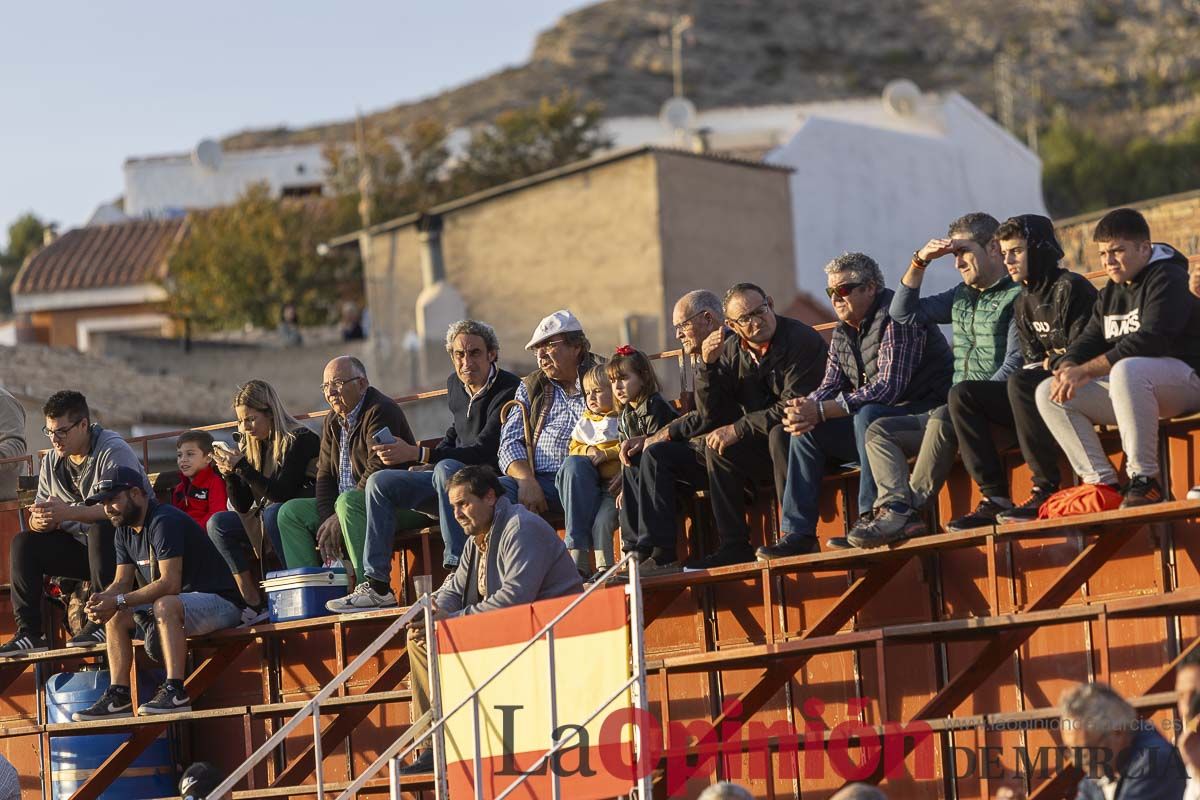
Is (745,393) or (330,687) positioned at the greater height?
(745,393)

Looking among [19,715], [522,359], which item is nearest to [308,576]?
[19,715]

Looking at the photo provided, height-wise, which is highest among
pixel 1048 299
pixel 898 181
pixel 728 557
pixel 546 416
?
pixel 898 181

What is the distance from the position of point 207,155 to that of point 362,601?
44.6 metres

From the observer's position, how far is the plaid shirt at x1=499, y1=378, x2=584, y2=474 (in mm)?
12219

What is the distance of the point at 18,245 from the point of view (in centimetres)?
7219

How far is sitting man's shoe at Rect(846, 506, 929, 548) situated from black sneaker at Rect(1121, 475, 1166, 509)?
45.4 inches

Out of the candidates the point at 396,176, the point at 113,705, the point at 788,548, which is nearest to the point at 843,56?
the point at 396,176

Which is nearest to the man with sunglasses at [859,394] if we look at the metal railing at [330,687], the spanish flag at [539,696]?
the spanish flag at [539,696]

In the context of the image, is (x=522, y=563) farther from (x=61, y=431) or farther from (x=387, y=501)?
(x=61, y=431)

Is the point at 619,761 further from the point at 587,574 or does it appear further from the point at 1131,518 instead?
the point at 1131,518

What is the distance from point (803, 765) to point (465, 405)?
3.11 metres

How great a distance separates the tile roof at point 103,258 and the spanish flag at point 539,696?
38.0 meters

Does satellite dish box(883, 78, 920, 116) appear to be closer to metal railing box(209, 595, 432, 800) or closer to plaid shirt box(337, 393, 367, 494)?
plaid shirt box(337, 393, 367, 494)

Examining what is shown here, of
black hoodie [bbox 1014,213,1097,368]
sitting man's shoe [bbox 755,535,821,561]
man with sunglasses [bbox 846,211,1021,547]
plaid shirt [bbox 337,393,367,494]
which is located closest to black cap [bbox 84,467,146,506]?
plaid shirt [bbox 337,393,367,494]
